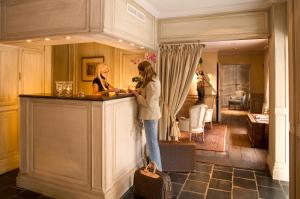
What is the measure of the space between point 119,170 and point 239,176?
75.3 inches

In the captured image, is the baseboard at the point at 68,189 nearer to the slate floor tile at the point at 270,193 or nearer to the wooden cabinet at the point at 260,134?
the slate floor tile at the point at 270,193

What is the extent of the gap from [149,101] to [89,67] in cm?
287

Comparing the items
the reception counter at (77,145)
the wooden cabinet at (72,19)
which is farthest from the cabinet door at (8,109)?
the reception counter at (77,145)

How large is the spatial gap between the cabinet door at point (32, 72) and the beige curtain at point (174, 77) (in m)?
2.21

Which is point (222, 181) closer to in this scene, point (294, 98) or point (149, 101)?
point (149, 101)

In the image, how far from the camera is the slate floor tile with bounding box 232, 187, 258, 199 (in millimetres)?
2900

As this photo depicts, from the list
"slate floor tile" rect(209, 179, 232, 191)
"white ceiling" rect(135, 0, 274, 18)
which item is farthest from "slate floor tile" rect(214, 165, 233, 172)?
"white ceiling" rect(135, 0, 274, 18)

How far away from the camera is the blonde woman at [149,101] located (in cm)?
311

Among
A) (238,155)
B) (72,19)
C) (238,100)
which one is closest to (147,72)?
(72,19)

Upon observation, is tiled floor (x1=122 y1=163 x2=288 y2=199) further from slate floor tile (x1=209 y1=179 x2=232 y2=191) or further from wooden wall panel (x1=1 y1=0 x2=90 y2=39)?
wooden wall panel (x1=1 y1=0 x2=90 y2=39)

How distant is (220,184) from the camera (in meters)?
3.27

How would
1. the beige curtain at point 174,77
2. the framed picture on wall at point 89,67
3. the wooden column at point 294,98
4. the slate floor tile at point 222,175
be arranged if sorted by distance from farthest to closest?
the framed picture on wall at point 89,67, the beige curtain at point 174,77, the slate floor tile at point 222,175, the wooden column at point 294,98

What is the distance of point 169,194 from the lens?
2580 mm

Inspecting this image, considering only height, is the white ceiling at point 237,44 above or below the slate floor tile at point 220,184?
above
